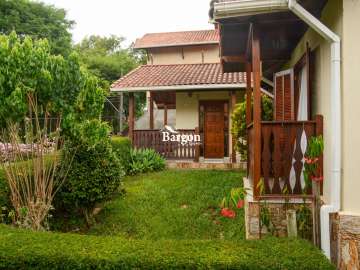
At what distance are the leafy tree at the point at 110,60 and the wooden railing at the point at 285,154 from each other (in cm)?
2028

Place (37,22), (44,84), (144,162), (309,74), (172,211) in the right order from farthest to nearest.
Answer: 1. (37,22)
2. (144,162)
3. (172,211)
4. (309,74)
5. (44,84)

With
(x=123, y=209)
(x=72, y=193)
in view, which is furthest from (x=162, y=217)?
(x=72, y=193)

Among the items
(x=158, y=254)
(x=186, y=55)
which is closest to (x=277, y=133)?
(x=158, y=254)

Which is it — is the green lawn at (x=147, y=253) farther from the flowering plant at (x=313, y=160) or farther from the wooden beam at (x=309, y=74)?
the wooden beam at (x=309, y=74)

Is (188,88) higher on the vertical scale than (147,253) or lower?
higher

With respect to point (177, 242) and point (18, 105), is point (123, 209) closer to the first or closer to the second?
point (18, 105)

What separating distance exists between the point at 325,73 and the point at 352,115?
3.20ft

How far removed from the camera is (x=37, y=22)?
25594 mm

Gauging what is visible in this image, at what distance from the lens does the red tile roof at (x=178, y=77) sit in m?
13.0

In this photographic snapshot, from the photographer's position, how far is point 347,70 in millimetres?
3910

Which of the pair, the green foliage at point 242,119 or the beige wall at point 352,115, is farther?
the green foliage at point 242,119

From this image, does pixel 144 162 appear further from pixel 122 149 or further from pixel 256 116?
pixel 256 116

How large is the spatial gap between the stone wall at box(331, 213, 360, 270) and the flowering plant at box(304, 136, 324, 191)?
0.52 meters

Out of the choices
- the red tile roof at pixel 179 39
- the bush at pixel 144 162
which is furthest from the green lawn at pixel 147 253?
the red tile roof at pixel 179 39
